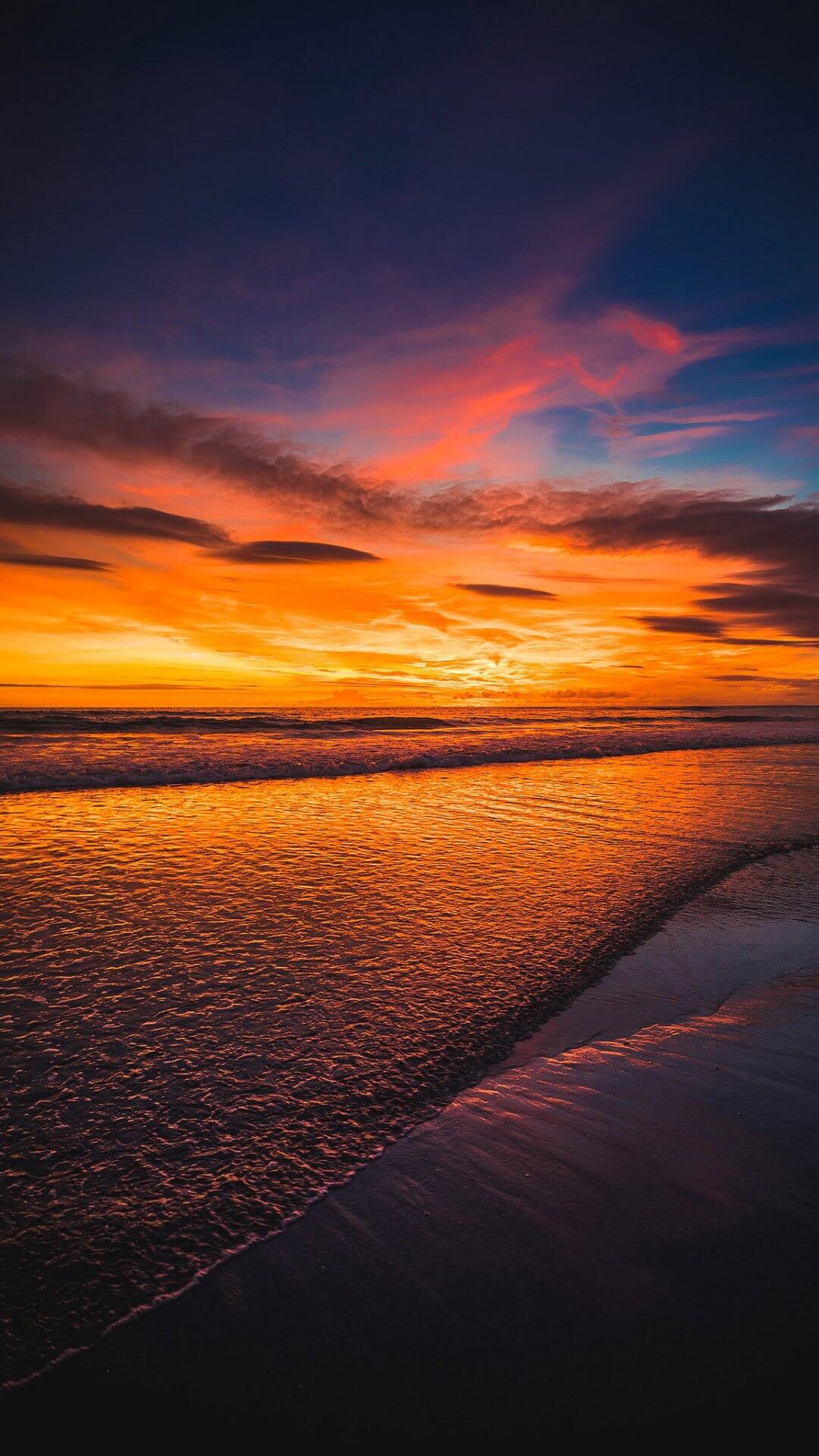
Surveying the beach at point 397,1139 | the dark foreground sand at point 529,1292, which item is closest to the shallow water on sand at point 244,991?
the beach at point 397,1139

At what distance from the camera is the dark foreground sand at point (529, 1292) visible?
183 cm

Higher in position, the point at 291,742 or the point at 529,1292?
the point at 291,742

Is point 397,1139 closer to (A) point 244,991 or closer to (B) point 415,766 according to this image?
(A) point 244,991

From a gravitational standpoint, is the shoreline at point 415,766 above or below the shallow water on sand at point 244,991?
above

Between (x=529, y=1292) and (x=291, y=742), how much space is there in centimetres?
2119

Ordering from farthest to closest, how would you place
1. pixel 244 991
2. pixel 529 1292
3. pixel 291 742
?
pixel 291 742
pixel 244 991
pixel 529 1292

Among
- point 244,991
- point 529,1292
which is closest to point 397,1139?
point 529,1292

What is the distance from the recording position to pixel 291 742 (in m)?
22.9

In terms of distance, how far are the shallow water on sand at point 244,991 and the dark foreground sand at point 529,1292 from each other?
0.19 meters

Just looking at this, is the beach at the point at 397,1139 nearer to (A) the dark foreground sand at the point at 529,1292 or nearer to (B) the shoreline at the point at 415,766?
(A) the dark foreground sand at the point at 529,1292

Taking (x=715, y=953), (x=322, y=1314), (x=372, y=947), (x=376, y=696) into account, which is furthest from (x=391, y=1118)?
(x=376, y=696)

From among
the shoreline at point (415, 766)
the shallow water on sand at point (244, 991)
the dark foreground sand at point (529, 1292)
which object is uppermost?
the shoreline at point (415, 766)

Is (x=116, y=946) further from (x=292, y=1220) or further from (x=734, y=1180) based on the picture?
(x=734, y=1180)

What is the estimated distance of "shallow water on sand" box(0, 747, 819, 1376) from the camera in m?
2.43
